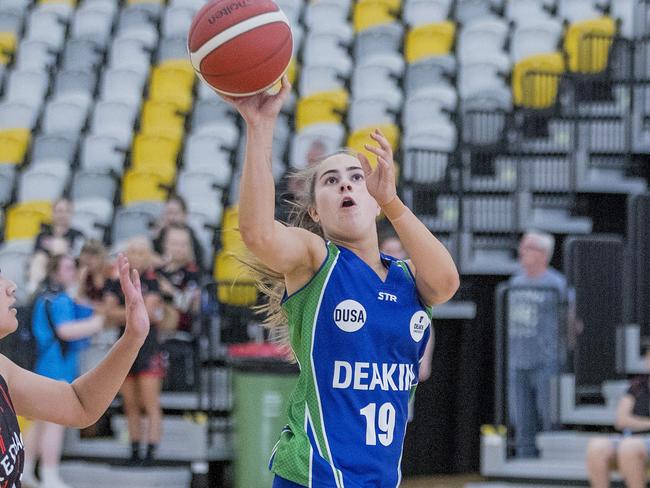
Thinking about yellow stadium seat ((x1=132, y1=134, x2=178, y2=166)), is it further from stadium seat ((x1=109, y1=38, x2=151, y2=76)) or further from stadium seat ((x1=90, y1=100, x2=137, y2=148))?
stadium seat ((x1=109, y1=38, x2=151, y2=76))

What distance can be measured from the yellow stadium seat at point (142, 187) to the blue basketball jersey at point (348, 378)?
9.01 metres

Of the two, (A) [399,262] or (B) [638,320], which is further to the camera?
(B) [638,320]

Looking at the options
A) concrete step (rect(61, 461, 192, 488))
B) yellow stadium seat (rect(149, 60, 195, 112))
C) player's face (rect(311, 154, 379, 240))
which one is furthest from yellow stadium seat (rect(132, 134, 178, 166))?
player's face (rect(311, 154, 379, 240))

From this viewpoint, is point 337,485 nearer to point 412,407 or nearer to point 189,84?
point 412,407

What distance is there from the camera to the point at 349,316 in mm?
4125

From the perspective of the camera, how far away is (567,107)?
12.5 meters

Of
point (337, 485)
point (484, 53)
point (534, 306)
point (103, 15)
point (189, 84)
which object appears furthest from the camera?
point (103, 15)

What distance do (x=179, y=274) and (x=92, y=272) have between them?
2.07 feet

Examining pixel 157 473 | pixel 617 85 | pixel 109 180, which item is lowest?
pixel 157 473

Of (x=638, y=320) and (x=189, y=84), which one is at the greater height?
(x=189, y=84)

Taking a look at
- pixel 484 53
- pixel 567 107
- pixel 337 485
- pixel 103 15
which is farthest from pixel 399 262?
pixel 103 15

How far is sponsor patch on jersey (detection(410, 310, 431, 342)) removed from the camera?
420 centimetres

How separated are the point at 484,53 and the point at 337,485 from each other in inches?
419

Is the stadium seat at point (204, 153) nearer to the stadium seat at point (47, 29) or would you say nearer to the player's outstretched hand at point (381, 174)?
the stadium seat at point (47, 29)
